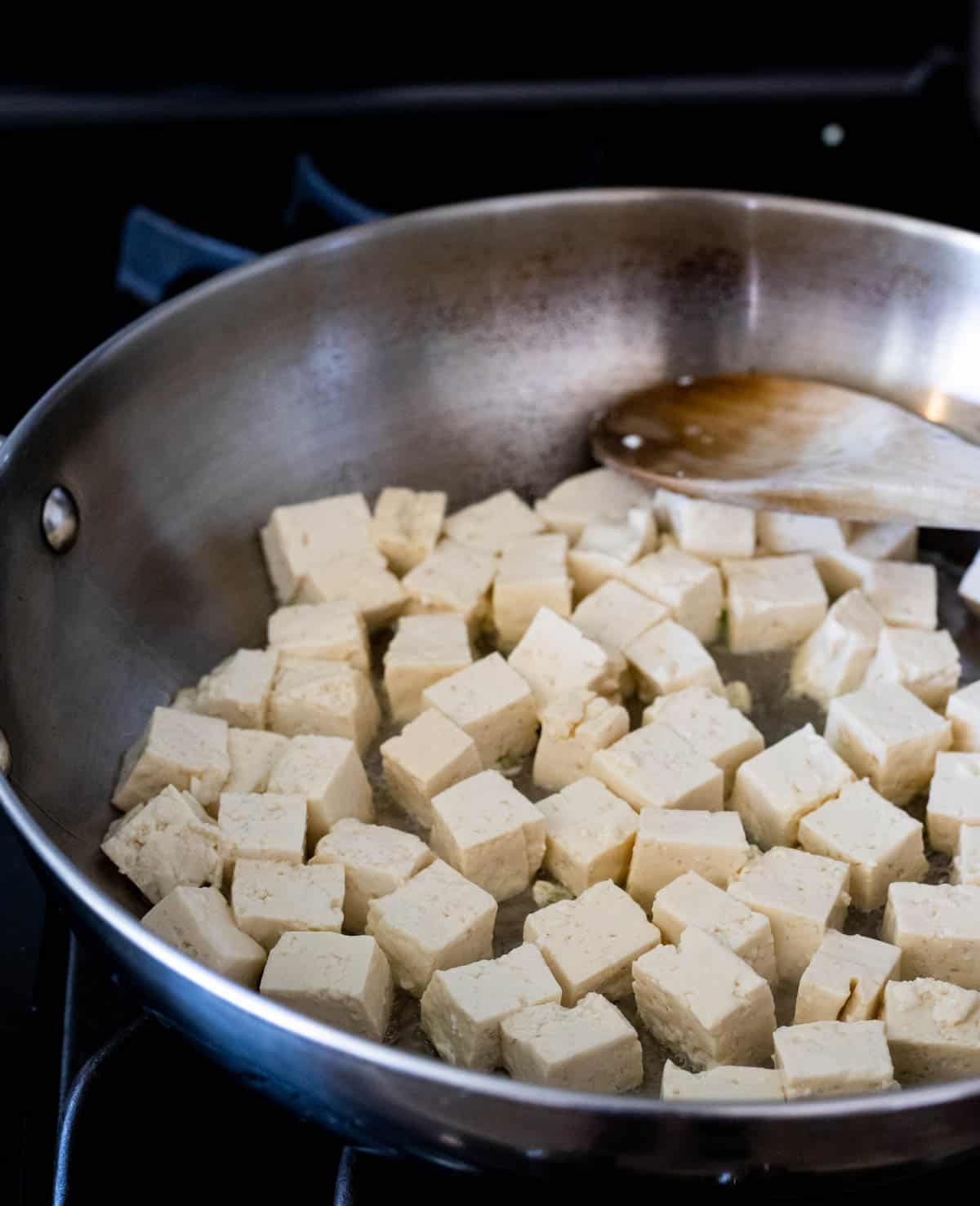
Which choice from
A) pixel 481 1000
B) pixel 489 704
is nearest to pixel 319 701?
pixel 489 704

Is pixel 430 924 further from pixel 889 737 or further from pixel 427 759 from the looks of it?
pixel 889 737

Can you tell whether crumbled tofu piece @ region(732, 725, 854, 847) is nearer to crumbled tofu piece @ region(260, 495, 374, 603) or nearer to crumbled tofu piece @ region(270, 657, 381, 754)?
crumbled tofu piece @ region(270, 657, 381, 754)

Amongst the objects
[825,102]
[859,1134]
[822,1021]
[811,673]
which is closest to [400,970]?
[822,1021]

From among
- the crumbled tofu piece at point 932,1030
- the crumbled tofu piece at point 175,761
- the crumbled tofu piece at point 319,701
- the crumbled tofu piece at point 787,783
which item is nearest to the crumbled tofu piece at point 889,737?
the crumbled tofu piece at point 787,783

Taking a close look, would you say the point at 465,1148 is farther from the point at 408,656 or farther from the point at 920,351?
the point at 920,351

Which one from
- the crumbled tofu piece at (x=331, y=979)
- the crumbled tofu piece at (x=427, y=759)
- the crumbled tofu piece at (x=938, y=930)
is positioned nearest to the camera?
the crumbled tofu piece at (x=331, y=979)

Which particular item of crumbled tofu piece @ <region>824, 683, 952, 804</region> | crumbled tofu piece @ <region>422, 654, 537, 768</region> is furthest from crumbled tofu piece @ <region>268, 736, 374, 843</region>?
crumbled tofu piece @ <region>824, 683, 952, 804</region>

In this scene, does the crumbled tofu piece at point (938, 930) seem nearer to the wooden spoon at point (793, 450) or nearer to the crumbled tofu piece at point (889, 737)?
the crumbled tofu piece at point (889, 737)
